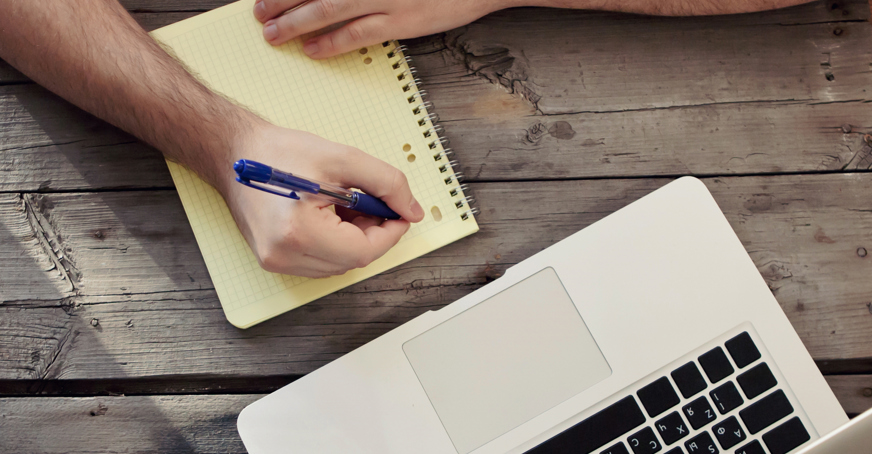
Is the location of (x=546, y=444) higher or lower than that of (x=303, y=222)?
lower

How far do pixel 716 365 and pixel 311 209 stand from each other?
47 cm

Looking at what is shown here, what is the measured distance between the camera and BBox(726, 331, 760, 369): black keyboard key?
580 mm

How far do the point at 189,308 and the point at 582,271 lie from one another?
491 mm

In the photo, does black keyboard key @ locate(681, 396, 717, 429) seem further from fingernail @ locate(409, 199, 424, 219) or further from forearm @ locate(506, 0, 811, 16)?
forearm @ locate(506, 0, 811, 16)

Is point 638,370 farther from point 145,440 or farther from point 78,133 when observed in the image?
point 78,133

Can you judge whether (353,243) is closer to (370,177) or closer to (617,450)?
(370,177)

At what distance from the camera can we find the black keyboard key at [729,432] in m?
0.56

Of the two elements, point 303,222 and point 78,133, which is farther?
point 78,133

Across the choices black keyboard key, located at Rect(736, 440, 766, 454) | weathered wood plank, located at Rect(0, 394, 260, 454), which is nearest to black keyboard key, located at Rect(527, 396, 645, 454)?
black keyboard key, located at Rect(736, 440, 766, 454)

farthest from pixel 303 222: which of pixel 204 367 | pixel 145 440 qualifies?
pixel 145 440

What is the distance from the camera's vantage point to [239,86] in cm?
66

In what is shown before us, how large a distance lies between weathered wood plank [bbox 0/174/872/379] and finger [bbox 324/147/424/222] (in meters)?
0.13

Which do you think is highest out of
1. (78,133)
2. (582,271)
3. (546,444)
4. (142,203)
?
(78,133)

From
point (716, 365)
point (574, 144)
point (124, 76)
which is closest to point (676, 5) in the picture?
point (574, 144)
